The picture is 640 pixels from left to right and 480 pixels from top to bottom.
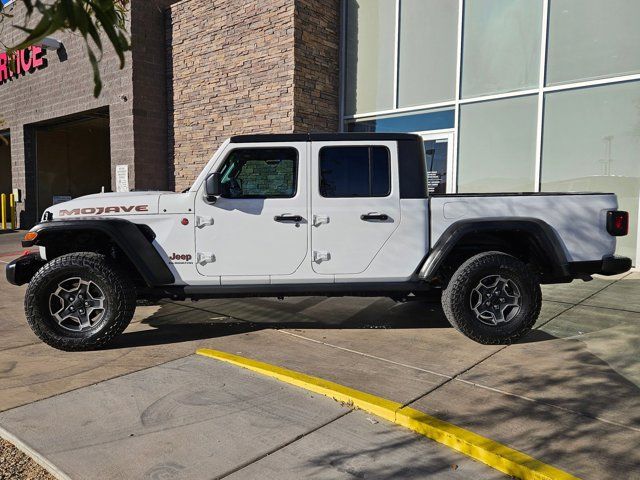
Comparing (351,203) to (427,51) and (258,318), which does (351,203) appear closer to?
(258,318)

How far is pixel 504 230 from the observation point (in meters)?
4.52

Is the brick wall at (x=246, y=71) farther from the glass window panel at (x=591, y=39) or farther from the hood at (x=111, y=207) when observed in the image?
the hood at (x=111, y=207)

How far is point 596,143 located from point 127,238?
787cm

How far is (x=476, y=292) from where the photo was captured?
15.0 feet

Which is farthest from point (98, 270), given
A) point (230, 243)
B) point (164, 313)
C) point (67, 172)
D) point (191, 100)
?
point (67, 172)

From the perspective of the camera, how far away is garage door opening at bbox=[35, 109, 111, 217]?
1745cm

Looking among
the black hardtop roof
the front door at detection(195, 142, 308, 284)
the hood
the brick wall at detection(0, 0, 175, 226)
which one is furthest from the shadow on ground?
the brick wall at detection(0, 0, 175, 226)

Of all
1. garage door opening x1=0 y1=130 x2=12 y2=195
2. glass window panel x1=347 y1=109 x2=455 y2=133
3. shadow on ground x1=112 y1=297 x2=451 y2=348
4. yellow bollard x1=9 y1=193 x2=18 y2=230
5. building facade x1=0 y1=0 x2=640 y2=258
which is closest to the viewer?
shadow on ground x1=112 y1=297 x2=451 y2=348

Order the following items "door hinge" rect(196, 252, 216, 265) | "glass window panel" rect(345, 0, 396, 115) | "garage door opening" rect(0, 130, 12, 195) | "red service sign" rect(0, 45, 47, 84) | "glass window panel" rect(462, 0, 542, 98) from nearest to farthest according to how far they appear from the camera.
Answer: "door hinge" rect(196, 252, 216, 265)
"glass window panel" rect(462, 0, 542, 98)
"glass window panel" rect(345, 0, 396, 115)
"red service sign" rect(0, 45, 47, 84)
"garage door opening" rect(0, 130, 12, 195)

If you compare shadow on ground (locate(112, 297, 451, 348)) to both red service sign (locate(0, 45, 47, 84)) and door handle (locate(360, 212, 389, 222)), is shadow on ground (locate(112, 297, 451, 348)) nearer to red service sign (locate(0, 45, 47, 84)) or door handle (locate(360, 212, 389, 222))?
door handle (locate(360, 212, 389, 222))

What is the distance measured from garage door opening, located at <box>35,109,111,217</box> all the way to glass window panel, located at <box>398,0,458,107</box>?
30.7 ft

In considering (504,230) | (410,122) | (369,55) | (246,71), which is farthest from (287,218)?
(369,55)

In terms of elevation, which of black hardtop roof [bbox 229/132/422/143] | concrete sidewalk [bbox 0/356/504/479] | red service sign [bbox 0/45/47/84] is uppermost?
red service sign [bbox 0/45/47/84]

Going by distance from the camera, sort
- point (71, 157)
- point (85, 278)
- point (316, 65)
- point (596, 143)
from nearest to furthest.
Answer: point (85, 278) → point (596, 143) → point (316, 65) → point (71, 157)
